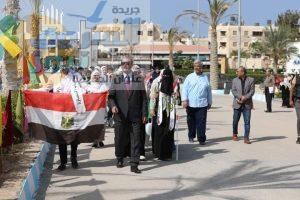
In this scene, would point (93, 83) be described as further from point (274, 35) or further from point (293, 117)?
point (274, 35)

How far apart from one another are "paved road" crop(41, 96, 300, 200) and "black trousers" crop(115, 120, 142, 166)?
282 millimetres

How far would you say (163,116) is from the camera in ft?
35.2

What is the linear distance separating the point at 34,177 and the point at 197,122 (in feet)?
16.7

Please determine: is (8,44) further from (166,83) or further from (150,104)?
(166,83)

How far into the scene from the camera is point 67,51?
76.1 metres

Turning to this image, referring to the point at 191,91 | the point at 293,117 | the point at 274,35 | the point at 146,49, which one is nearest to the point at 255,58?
the point at 146,49

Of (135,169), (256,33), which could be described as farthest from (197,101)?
(256,33)

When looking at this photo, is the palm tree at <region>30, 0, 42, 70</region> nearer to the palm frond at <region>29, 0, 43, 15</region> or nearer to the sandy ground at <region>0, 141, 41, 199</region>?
the palm frond at <region>29, 0, 43, 15</region>

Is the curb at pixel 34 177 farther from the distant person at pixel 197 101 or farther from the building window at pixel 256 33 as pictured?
the building window at pixel 256 33

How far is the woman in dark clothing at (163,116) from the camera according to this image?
10.7 m

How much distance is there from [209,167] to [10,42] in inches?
160

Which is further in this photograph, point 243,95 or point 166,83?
point 243,95

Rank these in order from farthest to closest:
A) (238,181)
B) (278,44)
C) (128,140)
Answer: (278,44), (128,140), (238,181)

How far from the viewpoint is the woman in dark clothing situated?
10688 mm
